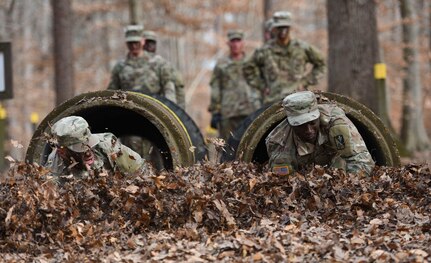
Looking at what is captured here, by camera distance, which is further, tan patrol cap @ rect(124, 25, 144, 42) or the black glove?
the black glove

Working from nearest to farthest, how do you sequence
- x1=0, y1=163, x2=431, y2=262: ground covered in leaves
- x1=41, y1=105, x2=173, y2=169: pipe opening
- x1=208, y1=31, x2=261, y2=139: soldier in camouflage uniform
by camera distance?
x1=0, y1=163, x2=431, y2=262: ground covered in leaves → x1=41, y1=105, x2=173, y2=169: pipe opening → x1=208, y1=31, x2=261, y2=139: soldier in camouflage uniform

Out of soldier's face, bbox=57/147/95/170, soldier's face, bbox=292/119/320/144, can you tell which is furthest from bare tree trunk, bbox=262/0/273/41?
soldier's face, bbox=57/147/95/170

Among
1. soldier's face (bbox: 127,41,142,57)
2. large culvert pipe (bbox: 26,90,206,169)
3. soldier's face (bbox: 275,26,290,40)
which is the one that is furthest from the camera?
soldier's face (bbox: 127,41,142,57)

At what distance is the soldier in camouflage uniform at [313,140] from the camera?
8320 millimetres

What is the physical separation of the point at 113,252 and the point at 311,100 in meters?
2.75

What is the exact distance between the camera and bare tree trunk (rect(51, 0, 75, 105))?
1728 centimetres

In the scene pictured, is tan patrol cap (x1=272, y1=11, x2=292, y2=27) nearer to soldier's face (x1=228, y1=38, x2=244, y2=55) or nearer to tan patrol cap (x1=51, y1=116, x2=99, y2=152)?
soldier's face (x1=228, y1=38, x2=244, y2=55)

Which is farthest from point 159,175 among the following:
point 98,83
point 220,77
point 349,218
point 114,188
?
point 98,83

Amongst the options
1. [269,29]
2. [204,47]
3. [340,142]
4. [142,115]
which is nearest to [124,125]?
[142,115]

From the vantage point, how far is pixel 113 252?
6402 mm

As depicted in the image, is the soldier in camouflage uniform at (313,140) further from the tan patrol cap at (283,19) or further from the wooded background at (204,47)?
the wooded background at (204,47)

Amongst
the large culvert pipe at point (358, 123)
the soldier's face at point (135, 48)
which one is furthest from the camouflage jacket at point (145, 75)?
the large culvert pipe at point (358, 123)

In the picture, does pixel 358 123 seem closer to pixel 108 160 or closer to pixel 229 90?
pixel 108 160

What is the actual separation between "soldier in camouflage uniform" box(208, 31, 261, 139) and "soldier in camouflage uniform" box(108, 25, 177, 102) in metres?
1.54
